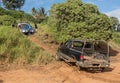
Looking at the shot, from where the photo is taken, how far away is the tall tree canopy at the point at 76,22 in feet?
93.7

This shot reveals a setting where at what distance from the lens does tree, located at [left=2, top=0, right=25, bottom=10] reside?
6950 cm

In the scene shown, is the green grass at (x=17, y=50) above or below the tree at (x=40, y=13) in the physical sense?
below

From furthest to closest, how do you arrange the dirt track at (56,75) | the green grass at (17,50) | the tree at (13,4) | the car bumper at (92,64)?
the tree at (13,4) < the green grass at (17,50) < the car bumper at (92,64) < the dirt track at (56,75)

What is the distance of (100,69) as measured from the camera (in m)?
18.2

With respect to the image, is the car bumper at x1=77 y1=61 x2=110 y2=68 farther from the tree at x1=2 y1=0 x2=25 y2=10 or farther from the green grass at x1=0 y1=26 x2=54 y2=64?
the tree at x1=2 y1=0 x2=25 y2=10

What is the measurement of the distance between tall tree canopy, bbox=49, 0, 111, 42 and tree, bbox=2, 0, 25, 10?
41185 millimetres

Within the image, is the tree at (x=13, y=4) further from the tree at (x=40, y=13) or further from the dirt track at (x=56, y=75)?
the dirt track at (x=56, y=75)

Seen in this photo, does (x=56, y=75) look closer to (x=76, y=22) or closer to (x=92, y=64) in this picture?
(x=92, y=64)

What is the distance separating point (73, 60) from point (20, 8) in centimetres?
5762

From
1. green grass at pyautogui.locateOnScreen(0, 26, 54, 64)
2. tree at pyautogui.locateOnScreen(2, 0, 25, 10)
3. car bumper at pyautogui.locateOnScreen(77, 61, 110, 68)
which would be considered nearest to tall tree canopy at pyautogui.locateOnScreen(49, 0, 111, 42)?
green grass at pyautogui.locateOnScreen(0, 26, 54, 64)

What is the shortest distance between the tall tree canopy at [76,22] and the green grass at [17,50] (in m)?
9.18

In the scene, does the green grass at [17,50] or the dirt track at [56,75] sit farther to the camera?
the green grass at [17,50]

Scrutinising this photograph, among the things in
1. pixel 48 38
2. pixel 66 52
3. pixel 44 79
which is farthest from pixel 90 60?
pixel 48 38

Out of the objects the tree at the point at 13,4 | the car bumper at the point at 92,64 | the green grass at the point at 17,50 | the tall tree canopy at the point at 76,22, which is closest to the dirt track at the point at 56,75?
the car bumper at the point at 92,64
